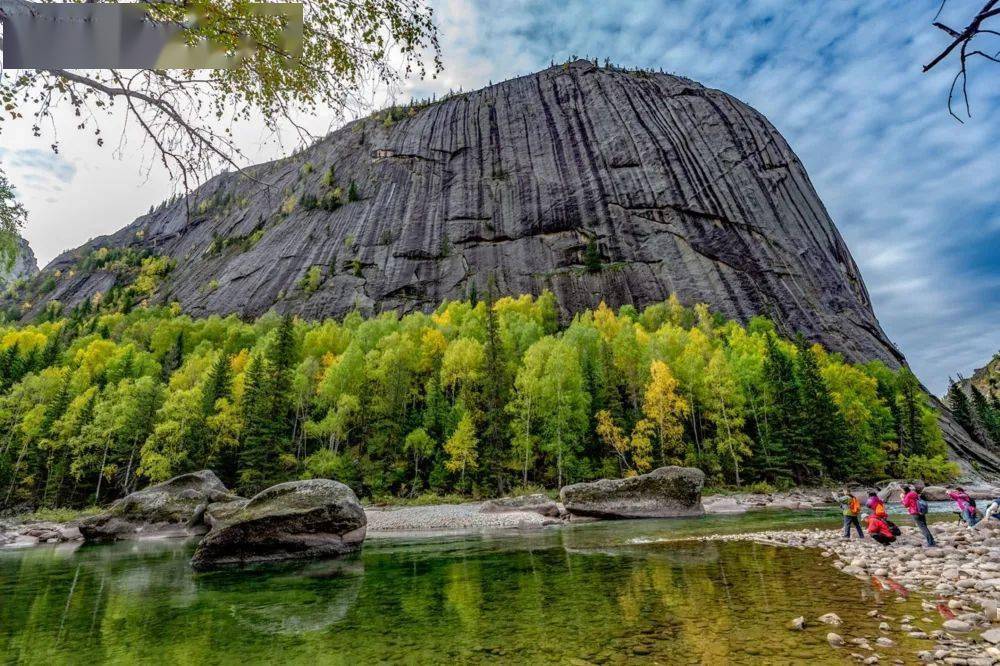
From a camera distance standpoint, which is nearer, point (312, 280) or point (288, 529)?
point (288, 529)

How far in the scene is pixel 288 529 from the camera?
53.5 ft

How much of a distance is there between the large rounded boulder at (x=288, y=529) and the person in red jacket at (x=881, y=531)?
16.8m

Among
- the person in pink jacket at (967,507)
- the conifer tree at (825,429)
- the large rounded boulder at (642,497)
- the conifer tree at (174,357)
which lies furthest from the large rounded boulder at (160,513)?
the conifer tree at (825,429)

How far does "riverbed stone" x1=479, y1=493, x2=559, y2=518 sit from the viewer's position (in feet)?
86.6

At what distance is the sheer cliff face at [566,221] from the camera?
73188mm

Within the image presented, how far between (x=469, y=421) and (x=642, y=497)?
1653 centimetres

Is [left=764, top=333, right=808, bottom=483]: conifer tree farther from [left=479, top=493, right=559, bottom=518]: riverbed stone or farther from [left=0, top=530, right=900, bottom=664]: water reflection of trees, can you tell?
[left=0, top=530, right=900, bottom=664]: water reflection of trees

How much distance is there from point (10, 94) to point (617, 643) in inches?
355

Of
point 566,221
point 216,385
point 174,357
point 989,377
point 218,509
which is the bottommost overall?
point 218,509

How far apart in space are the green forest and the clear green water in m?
23.7

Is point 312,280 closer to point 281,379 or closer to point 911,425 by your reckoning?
point 281,379

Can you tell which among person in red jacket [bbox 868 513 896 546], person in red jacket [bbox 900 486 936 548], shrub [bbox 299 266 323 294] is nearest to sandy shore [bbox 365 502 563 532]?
person in red jacket [bbox 868 513 896 546]

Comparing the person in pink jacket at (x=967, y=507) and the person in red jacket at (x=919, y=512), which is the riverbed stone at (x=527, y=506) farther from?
the person in pink jacket at (x=967, y=507)

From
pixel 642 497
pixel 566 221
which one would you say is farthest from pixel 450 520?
pixel 566 221
